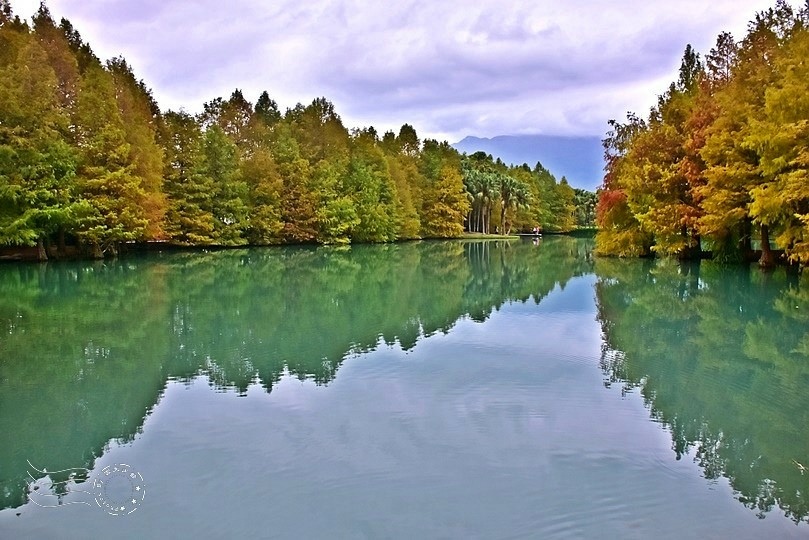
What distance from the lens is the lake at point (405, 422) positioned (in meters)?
4.96

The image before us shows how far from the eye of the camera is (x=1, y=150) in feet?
83.4

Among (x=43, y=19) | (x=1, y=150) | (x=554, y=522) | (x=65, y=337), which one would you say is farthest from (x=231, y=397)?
(x=43, y=19)

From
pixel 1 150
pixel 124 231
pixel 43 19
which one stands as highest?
pixel 43 19

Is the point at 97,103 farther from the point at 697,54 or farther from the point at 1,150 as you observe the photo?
the point at 697,54

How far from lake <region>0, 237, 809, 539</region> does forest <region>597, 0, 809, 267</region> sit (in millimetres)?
4894

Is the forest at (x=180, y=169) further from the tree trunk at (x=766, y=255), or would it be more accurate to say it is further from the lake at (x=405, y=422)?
the tree trunk at (x=766, y=255)

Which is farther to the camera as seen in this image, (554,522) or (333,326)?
(333,326)

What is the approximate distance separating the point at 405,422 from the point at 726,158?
19128 millimetres

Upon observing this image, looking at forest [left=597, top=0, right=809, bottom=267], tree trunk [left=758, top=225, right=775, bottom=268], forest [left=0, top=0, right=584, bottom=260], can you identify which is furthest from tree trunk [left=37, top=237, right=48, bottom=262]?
tree trunk [left=758, top=225, right=775, bottom=268]

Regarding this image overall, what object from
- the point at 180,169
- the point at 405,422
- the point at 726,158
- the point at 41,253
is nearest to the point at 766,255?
the point at 726,158

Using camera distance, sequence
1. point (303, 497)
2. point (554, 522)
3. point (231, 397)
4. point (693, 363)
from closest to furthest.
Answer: point (554, 522) < point (303, 497) < point (231, 397) < point (693, 363)

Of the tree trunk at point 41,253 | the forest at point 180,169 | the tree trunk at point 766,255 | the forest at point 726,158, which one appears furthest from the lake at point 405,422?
the tree trunk at point 41,253

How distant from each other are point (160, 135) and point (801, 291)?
35.5 metres

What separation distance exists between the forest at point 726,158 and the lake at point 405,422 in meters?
4.89
